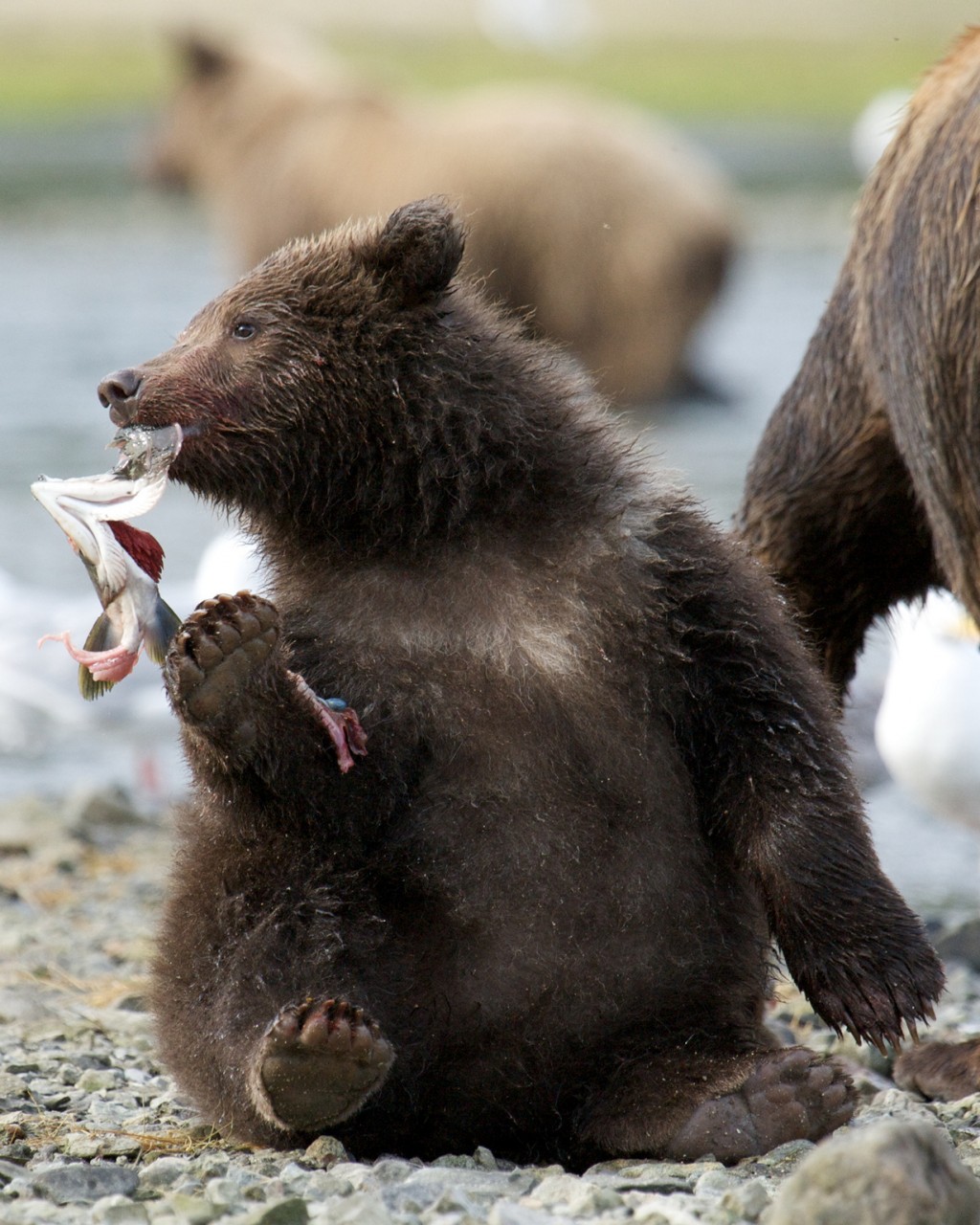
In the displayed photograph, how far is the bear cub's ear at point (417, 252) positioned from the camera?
4027 millimetres

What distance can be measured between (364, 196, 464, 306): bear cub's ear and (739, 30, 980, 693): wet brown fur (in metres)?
0.97

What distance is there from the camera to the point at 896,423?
4.48 m

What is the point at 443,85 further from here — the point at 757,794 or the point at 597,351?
the point at 757,794

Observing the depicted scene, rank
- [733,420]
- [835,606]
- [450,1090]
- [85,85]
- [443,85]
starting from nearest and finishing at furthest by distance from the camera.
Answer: [450,1090] → [835,606] → [733,420] → [85,85] → [443,85]

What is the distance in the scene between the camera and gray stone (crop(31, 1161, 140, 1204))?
3535mm

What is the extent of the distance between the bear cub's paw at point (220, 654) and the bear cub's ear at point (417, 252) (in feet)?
2.62

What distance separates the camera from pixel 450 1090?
3852 millimetres

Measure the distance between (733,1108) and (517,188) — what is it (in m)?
12.7

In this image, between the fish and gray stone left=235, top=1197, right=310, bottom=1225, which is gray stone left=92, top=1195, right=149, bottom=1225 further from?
the fish

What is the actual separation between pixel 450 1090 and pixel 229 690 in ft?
2.86

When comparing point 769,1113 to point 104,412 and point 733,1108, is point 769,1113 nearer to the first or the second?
point 733,1108

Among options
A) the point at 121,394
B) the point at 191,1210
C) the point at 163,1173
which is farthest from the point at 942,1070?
the point at 121,394

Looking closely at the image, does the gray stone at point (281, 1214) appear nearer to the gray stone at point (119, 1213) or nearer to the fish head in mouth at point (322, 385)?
the gray stone at point (119, 1213)

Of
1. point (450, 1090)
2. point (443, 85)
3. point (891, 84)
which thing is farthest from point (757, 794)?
point (443, 85)
